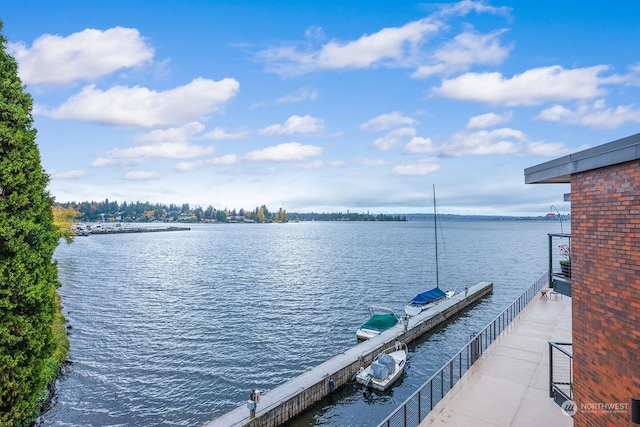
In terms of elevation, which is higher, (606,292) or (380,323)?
(606,292)

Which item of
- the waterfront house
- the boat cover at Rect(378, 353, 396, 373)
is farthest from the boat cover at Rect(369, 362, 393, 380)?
the waterfront house

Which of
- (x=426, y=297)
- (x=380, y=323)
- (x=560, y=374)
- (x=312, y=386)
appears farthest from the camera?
(x=426, y=297)

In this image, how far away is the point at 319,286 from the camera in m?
44.1

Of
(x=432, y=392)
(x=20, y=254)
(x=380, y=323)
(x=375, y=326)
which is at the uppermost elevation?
(x=20, y=254)

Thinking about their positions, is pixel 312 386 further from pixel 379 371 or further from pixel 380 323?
pixel 380 323

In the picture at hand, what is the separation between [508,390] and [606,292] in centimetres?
804

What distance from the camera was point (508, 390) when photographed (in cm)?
1302

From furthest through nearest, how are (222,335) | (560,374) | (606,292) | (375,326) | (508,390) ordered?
(222,335)
(375,326)
(508,390)
(560,374)
(606,292)

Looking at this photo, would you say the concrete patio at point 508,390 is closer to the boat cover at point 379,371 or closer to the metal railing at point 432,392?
the metal railing at point 432,392

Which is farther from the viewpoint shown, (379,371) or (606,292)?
(379,371)

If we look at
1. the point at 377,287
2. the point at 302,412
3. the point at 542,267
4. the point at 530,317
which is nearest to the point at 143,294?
the point at 377,287

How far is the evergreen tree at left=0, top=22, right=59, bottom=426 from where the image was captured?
1007 cm

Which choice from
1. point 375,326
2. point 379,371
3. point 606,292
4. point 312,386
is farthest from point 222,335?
point 606,292

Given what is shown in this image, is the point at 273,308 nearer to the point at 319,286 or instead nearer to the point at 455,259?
the point at 319,286
